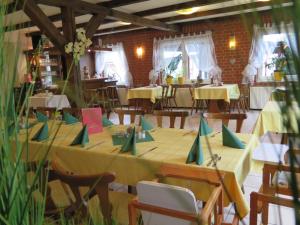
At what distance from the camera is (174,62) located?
Result: 2.42 ft

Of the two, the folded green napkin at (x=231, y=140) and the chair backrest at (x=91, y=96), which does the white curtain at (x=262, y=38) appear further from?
the folded green napkin at (x=231, y=140)

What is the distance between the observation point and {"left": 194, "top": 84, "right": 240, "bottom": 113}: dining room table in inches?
254

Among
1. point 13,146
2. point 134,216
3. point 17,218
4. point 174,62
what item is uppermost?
point 174,62

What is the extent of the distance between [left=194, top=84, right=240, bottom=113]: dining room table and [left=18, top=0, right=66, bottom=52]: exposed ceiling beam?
343cm

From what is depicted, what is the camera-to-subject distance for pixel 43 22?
4.52 m

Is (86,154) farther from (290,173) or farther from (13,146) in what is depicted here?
(290,173)

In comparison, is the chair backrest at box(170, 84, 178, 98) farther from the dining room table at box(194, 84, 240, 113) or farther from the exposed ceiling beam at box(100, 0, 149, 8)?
the exposed ceiling beam at box(100, 0, 149, 8)

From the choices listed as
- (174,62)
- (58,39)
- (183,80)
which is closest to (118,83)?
(183,80)

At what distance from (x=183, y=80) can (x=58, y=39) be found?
4.60 m

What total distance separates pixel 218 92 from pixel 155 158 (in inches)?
199

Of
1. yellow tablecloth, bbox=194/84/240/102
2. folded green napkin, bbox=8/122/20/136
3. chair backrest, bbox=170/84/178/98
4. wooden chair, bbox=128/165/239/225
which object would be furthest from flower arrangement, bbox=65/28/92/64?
chair backrest, bbox=170/84/178/98

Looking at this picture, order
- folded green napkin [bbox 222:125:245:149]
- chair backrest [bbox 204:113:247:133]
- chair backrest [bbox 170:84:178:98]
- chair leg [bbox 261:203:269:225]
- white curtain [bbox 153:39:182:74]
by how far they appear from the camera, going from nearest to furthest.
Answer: chair leg [bbox 261:203:269:225] → folded green napkin [bbox 222:125:245:149] → chair backrest [bbox 204:113:247:133] → chair backrest [bbox 170:84:178:98] → white curtain [bbox 153:39:182:74]

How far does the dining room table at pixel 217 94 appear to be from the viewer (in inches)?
254

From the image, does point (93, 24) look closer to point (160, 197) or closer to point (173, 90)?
point (173, 90)
